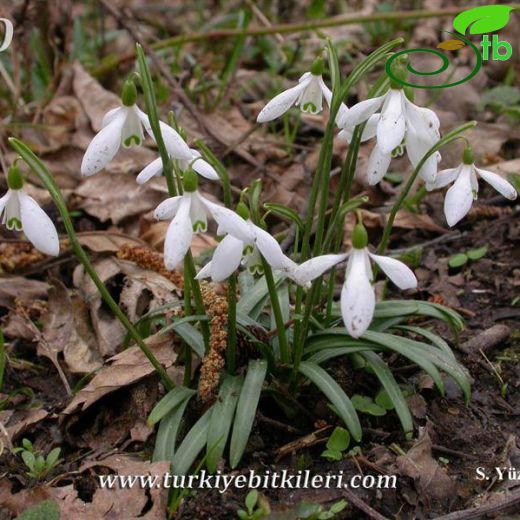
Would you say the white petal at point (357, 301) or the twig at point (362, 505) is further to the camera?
the twig at point (362, 505)

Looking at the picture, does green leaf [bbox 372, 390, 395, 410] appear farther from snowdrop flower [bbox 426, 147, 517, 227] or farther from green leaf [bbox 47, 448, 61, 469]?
green leaf [bbox 47, 448, 61, 469]

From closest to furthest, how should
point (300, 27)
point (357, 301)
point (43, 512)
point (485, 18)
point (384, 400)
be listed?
1. point (357, 301)
2. point (43, 512)
3. point (384, 400)
4. point (485, 18)
5. point (300, 27)

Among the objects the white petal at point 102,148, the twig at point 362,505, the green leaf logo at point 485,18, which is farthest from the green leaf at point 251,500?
the green leaf logo at point 485,18

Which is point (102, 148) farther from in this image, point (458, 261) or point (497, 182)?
point (458, 261)

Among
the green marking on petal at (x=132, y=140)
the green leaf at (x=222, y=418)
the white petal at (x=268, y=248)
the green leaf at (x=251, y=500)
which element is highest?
the green marking on petal at (x=132, y=140)

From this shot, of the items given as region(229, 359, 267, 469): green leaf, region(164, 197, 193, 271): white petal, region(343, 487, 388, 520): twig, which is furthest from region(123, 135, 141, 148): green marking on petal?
region(343, 487, 388, 520): twig

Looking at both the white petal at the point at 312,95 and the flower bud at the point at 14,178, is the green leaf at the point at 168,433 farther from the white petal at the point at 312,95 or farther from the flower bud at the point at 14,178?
the white petal at the point at 312,95

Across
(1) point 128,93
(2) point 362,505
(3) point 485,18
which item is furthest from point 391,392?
(3) point 485,18
